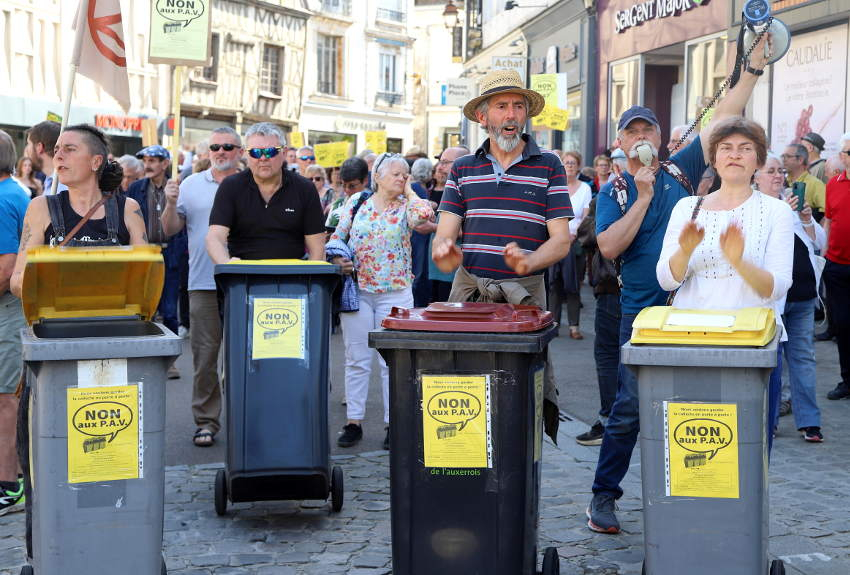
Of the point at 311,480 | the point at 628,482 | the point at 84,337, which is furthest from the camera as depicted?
the point at 628,482

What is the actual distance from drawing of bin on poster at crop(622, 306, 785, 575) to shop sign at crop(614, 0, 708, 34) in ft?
43.0

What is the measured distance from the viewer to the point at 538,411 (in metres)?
4.39

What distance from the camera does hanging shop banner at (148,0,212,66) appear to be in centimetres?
994

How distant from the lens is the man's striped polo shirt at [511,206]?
504cm

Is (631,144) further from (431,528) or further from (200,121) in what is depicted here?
(200,121)

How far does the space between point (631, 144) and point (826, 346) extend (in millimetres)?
7115

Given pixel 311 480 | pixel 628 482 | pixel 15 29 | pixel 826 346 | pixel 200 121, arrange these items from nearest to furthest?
1. pixel 311 480
2. pixel 628 482
3. pixel 826 346
4. pixel 15 29
5. pixel 200 121

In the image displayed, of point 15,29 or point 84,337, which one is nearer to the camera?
point 84,337

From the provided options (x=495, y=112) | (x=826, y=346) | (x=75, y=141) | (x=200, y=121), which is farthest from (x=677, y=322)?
(x=200, y=121)

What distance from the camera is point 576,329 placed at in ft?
40.1

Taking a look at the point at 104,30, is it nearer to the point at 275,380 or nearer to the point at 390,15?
the point at 275,380

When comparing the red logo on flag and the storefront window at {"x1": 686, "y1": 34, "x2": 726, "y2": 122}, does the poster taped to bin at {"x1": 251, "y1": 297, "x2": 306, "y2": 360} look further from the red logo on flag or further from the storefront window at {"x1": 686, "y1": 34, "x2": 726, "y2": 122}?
the storefront window at {"x1": 686, "y1": 34, "x2": 726, "y2": 122}

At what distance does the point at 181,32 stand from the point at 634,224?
6.24 metres


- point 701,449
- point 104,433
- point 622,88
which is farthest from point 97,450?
point 622,88
